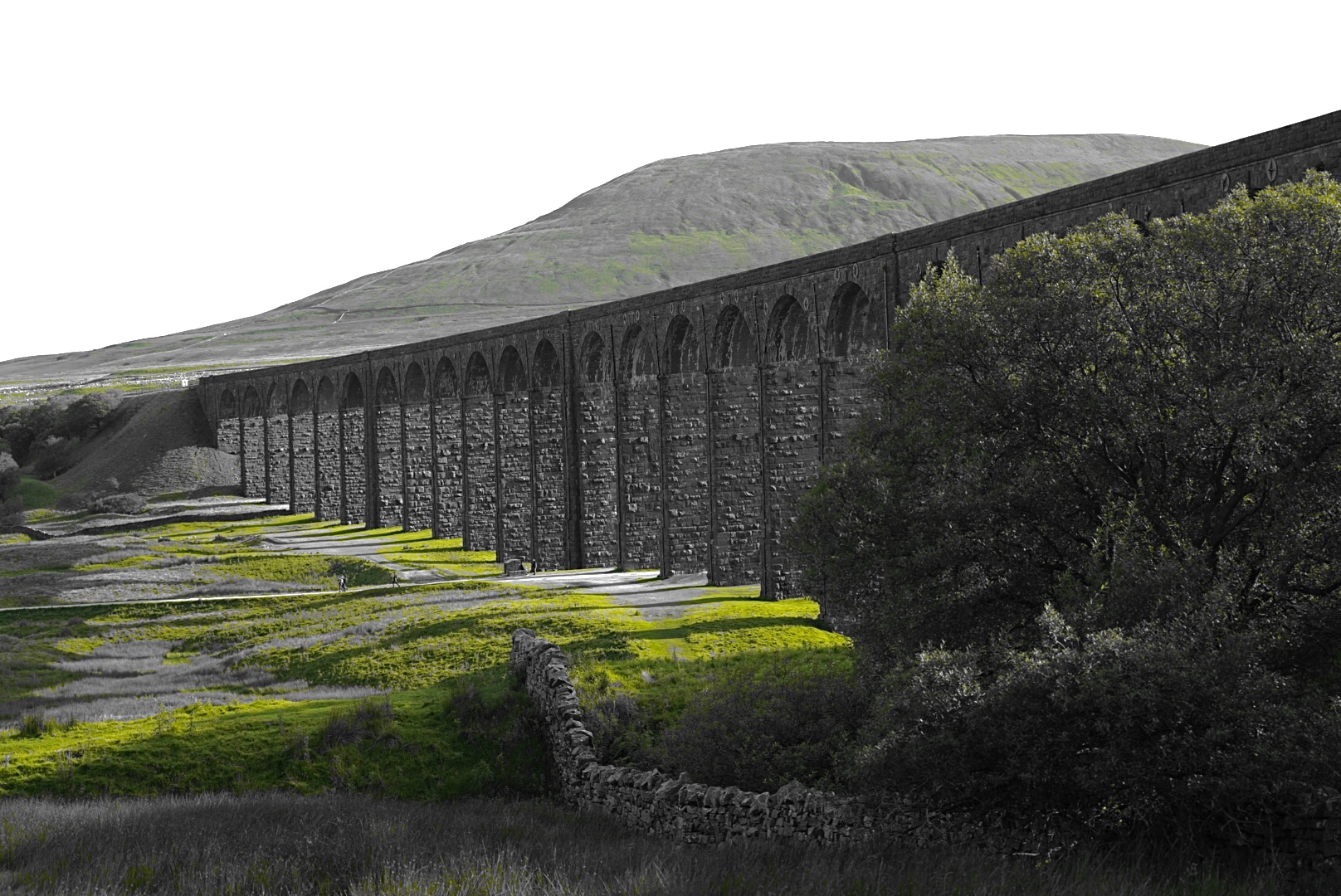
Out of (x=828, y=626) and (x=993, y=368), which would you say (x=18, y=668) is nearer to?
(x=828, y=626)

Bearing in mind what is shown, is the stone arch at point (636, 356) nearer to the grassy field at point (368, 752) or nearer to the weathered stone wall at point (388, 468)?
the grassy field at point (368, 752)

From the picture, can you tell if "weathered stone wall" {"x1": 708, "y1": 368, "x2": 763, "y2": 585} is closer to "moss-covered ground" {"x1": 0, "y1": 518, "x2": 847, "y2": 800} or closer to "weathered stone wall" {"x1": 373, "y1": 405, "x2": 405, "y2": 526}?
"moss-covered ground" {"x1": 0, "y1": 518, "x2": 847, "y2": 800}

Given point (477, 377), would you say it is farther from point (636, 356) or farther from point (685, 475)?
point (685, 475)

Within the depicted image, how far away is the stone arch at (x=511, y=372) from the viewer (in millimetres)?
47969

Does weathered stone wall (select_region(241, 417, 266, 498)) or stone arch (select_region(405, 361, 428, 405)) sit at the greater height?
stone arch (select_region(405, 361, 428, 405))

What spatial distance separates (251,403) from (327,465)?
1439 cm

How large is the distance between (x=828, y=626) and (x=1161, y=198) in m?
11.2

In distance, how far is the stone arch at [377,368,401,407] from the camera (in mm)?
59781

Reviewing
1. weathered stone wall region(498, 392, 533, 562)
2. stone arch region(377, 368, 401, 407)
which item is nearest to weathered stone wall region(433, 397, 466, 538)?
stone arch region(377, 368, 401, 407)

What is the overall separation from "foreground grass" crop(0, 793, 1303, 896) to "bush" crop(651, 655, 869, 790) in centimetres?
176

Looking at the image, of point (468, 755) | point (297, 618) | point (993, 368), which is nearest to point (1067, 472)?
point (993, 368)

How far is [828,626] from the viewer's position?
26.3 meters

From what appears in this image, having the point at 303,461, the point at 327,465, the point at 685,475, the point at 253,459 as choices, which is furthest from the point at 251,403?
the point at 685,475

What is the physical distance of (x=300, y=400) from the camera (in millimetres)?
71500
